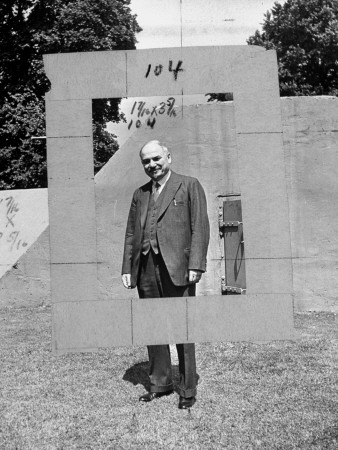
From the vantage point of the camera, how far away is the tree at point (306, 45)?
21484mm

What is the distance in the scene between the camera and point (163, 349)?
15.9 feet

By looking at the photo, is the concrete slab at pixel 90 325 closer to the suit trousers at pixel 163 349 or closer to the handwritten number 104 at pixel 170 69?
the suit trousers at pixel 163 349

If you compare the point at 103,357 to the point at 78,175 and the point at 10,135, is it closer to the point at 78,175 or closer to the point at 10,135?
the point at 78,175

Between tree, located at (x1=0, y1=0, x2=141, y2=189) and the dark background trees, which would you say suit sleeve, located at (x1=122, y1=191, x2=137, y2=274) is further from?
the dark background trees

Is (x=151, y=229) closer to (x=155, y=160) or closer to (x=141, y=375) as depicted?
(x=155, y=160)

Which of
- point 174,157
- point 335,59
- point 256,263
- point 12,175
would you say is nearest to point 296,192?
point 174,157

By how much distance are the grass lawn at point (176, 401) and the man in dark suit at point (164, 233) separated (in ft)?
3.19

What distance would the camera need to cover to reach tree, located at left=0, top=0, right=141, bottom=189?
17656 mm

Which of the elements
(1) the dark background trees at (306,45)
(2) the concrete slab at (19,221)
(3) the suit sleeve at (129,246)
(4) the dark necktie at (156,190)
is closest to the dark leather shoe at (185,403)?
(3) the suit sleeve at (129,246)

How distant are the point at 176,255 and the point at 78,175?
905mm

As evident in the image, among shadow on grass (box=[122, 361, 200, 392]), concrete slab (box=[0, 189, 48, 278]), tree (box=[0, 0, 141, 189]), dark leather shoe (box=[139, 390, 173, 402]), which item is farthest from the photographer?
tree (box=[0, 0, 141, 189])

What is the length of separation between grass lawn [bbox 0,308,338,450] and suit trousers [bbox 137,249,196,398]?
0.15 meters

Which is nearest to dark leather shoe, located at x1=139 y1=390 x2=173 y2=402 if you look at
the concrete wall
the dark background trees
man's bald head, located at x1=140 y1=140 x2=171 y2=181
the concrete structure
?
the concrete structure

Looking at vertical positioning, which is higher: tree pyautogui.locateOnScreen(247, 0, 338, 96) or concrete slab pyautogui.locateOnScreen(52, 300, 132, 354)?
tree pyautogui.locateOnScreen(247, 0, 338, 96)
